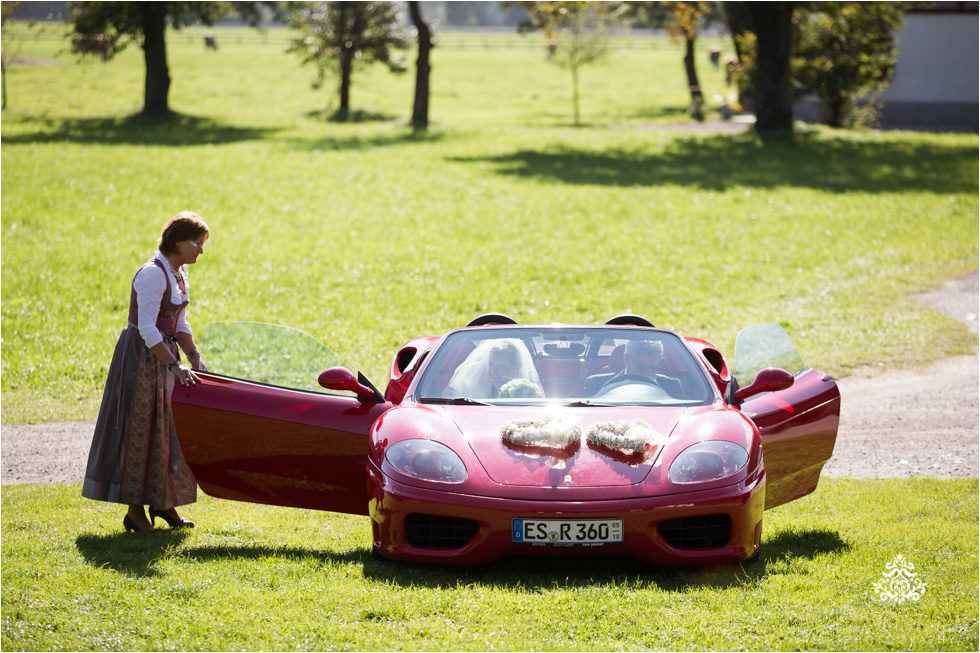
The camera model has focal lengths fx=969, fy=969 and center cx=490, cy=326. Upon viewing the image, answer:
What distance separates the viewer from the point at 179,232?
5.82 metres

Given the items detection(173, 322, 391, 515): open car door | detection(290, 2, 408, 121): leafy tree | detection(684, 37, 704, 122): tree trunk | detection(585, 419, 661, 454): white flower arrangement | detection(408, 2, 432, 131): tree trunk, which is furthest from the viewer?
detection(684, 37, 704, 122): tree trunk

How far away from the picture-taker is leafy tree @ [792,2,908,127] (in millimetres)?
31188

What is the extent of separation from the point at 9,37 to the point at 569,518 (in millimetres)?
33194

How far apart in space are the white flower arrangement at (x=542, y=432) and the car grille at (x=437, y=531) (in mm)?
523

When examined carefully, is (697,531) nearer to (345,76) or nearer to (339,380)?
(339,380)

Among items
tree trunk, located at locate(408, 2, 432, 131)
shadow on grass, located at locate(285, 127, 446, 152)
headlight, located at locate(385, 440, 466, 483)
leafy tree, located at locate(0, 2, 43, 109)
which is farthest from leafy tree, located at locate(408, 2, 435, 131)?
headlight, located at locate(385, 440, 466, 483)

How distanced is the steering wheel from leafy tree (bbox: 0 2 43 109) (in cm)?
2792

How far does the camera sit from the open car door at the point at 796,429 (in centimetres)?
568

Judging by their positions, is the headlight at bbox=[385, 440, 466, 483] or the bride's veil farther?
the bride's veil

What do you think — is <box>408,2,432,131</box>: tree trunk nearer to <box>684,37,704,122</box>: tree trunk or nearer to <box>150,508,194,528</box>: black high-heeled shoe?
<box>684,37,704,122</box>: tree trunk

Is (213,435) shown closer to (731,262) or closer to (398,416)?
(398,416)

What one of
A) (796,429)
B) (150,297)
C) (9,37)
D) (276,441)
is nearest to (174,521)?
(276,441)

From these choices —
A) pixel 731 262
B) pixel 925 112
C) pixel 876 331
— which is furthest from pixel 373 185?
pixel 925 112

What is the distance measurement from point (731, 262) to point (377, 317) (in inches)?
269
